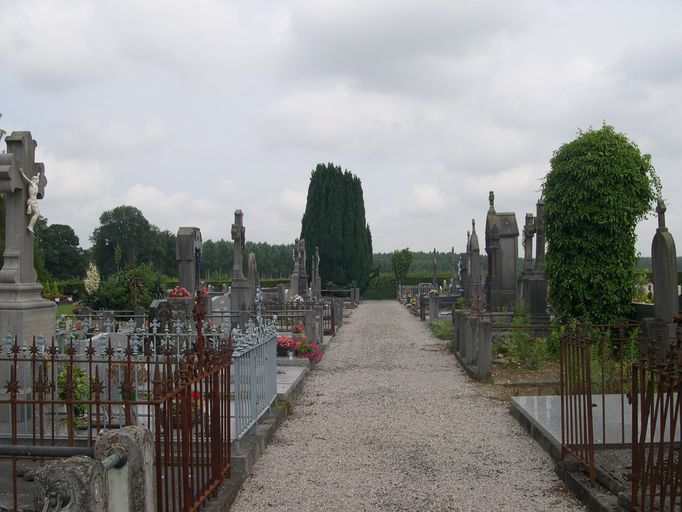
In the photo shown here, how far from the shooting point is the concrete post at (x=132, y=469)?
329cm

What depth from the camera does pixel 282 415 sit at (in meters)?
9.23

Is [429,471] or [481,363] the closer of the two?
[429,471]

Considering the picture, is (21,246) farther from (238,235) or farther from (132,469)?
(238,235)

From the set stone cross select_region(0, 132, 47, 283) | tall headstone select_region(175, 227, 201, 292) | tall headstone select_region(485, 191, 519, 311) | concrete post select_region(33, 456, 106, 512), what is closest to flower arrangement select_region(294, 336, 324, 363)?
tall headstone select_region(175, 227, 201, 292)

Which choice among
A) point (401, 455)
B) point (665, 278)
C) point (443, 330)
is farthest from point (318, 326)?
point (401, 455)

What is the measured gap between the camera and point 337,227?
51.4m

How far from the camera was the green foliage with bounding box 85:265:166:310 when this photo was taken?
72.6 ft

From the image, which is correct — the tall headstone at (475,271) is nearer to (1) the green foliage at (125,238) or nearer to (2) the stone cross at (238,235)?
(2) the stone cross at (238,235)

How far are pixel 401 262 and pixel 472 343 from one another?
4295cm

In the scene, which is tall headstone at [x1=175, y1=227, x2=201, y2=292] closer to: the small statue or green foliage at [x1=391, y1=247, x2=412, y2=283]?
the small statue

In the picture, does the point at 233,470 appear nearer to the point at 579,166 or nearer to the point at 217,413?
the point at 217,413

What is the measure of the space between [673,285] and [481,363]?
11.0 ft

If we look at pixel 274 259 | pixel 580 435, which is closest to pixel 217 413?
pixel 580 435

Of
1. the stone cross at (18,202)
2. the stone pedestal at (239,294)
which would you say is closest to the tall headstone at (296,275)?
the stone pedestal at (239,294)
